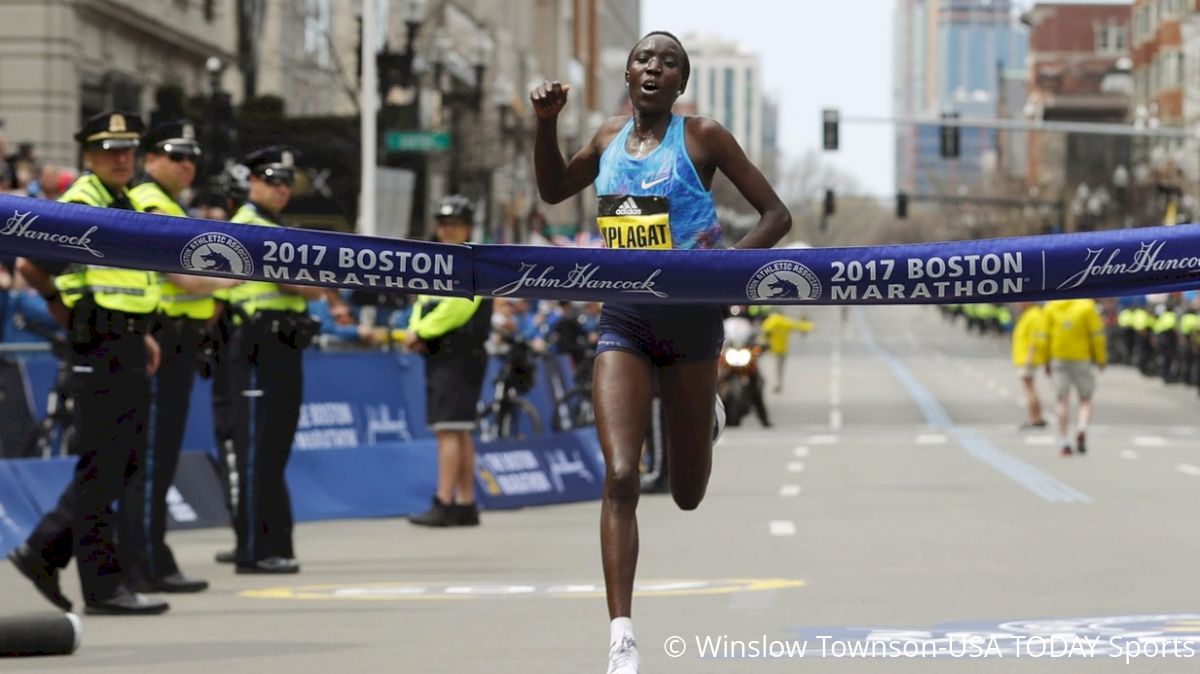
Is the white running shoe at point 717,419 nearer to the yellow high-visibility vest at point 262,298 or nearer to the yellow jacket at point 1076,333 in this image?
the yellow high-visibility vest at point 262,298

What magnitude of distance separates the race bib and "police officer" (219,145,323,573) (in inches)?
162

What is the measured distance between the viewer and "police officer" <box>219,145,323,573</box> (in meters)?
11.4

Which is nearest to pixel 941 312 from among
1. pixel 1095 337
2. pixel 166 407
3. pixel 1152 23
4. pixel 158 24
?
pixel 1152 23

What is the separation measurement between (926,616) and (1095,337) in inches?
597

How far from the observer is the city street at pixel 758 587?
26.6 ft

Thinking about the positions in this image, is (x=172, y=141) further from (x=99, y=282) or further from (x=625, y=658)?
(x=625, y=658)

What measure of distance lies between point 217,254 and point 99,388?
2319 millimetres

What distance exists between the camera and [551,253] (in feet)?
24.1

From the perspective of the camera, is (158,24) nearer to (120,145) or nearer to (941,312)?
(120,145)

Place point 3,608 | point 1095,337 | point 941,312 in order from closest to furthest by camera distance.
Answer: point 3,608 < point 1095,337 < point 941,312

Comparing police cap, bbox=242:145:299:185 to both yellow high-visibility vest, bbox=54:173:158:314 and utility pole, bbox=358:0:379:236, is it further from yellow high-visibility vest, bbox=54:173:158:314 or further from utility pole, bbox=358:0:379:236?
utility pole, bbox=358:0:379:236

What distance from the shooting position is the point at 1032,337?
26.5 m

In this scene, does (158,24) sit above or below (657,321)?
above

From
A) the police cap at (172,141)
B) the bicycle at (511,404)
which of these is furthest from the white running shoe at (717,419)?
the bicycle at (511,404)
